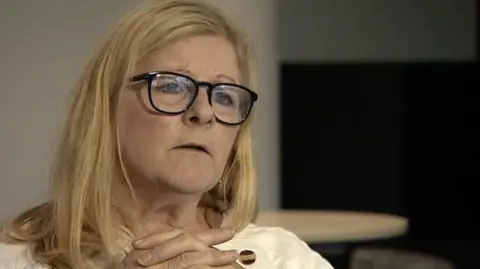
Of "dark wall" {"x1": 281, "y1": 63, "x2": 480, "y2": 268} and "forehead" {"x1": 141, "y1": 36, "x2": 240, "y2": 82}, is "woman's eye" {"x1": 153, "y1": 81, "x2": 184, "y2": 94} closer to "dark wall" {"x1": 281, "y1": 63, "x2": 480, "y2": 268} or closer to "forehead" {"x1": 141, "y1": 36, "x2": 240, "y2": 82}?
"forehead" {"x1": 141, "y1": 36, "x2": 240, "y2": 82}

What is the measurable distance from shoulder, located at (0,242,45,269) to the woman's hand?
Result: 6.9 inches

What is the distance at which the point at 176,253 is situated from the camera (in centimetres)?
104

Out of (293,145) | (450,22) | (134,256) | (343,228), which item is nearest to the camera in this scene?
(134,256)

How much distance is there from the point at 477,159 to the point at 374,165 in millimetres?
432

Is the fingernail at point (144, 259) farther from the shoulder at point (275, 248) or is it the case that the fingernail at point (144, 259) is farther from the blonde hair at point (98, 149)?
the shoulder at point (275, 248)

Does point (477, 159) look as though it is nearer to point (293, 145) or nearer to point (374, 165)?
point (374, 165)

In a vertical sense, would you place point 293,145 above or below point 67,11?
below

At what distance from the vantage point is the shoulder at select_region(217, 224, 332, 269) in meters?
1.33

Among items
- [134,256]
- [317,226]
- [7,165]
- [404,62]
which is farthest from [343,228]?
[404,62]

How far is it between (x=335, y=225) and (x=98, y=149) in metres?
→ 1.17

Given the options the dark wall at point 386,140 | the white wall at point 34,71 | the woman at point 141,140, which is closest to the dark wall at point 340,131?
the dark wall at point 386,140

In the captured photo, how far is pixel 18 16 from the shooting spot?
8.68ft

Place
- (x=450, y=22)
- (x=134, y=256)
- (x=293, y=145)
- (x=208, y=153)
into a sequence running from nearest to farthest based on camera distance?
(x=134, y=256), (x=208, y=153), (x=293, y=145), (x=450, y=22)

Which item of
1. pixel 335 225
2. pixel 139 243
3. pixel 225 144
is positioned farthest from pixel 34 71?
pixel 139 243
